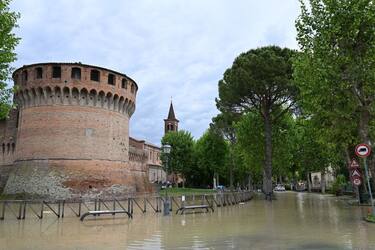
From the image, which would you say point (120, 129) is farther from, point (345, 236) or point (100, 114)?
point (345, 236)

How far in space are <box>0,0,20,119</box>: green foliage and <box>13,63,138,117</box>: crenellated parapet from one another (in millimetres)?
18038

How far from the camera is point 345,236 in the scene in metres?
9.93

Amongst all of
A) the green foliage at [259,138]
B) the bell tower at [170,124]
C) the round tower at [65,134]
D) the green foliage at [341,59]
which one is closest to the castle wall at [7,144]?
the round tower at [65,134]

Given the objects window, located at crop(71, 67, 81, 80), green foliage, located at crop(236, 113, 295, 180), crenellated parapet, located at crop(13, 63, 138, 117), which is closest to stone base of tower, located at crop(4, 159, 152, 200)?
crenellated parapet, located at crop(13, 63, 138, 117)

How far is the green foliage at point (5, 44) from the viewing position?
46.2 ft

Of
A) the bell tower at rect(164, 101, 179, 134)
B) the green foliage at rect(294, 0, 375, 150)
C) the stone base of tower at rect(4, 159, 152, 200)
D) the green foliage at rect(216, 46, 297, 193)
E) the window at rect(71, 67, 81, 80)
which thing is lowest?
the stone base of tower at rect(4, 159, 152, 200)

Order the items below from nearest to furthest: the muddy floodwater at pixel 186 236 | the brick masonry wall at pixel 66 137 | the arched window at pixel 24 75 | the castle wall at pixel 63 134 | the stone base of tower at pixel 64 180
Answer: the muddy floodwater at pixel 186 236, the stone base of tower at pixel 64 180, the brick masonry wall at pixel 66 137, the castle wall at pixel 63 134, the arched window at pixel 24 75

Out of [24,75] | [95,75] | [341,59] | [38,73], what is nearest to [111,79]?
[95,75]

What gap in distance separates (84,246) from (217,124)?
43.3 m

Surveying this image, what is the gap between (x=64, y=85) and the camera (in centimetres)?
3275

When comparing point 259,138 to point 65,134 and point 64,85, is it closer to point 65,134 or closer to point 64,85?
point 65,134

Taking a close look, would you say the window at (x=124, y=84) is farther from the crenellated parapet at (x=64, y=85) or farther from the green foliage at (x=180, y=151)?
the green foliage at (x=180, y=151)

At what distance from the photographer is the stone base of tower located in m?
30.8

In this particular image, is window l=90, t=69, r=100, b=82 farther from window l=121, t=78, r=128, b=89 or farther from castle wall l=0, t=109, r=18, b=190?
castle wall l=0, t=109, r=18, b=190
